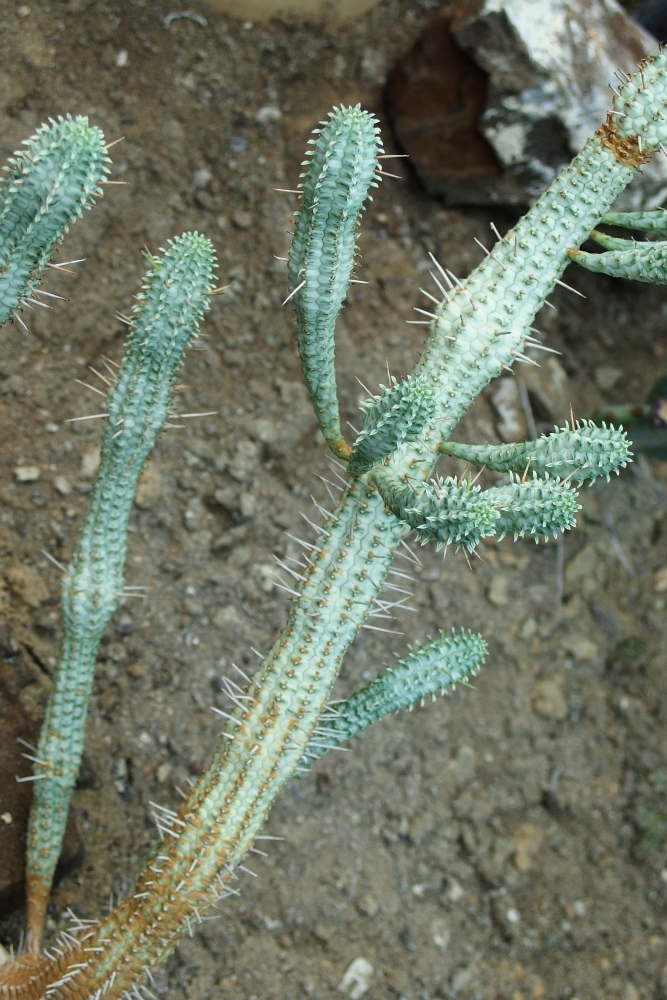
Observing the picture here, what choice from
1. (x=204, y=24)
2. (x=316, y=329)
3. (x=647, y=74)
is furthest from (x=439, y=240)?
(x=316, y=329)

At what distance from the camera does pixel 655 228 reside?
4.97 feet

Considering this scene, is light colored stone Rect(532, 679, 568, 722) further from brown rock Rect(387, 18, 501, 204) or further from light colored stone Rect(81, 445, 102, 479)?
brown rock Rect(387, 18, 501, 204)

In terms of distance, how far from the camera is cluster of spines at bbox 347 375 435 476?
1.23 meters

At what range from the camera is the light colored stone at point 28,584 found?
2.04 meters

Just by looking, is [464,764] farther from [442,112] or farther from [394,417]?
[442,112]

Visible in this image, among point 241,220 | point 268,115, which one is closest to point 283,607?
point 241,220

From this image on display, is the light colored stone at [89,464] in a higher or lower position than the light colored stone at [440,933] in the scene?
higher

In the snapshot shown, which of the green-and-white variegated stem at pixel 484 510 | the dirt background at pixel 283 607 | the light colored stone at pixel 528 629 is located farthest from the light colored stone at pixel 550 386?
the green-and-white variegated stem at pixel 484 510

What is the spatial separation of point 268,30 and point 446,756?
2212 mm

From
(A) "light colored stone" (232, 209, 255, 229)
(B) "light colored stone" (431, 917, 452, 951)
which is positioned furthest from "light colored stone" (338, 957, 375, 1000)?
(A) "light colored stone" (232, 209, 255, 229)

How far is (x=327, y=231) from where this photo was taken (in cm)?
138

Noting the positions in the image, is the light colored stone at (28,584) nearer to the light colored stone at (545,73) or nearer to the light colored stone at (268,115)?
the light colored stone at (268,115)

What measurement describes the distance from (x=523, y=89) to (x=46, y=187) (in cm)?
167

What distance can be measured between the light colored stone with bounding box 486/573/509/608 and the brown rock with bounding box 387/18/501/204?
1.19 m
